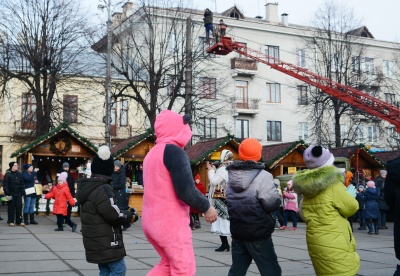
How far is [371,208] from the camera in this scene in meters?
16.0

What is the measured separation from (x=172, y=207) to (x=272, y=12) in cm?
4709

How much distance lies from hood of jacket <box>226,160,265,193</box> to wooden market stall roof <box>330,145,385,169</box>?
801 inches

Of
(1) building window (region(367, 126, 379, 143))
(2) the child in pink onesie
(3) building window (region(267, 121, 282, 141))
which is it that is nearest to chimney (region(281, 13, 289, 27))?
(3) building window (region(267, 121, 282, 141))

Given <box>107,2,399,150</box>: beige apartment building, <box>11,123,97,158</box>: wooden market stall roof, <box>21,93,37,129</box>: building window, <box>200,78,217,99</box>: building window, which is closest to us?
<box>11,123,97,158</box>: wooden market stall roof

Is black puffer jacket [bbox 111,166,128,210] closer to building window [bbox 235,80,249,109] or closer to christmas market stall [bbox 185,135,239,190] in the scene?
christmas market stall [bbox 185,135,239,190]

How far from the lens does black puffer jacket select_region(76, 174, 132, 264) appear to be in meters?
5.55

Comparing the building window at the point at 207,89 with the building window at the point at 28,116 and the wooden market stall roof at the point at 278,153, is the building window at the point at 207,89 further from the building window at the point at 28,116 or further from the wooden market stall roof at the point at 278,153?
the building window at the point at 28,116

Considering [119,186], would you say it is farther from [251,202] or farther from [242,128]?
[242,128]

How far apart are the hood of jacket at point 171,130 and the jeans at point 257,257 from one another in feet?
4.67

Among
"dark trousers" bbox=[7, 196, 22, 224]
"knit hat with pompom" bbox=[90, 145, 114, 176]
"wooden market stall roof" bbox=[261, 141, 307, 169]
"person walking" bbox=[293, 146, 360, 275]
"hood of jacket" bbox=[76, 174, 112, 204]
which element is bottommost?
"dark trousers" bbox=[7, 196, 22, 224]

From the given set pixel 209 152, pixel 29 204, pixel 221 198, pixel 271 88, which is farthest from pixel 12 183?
pixel 271 88

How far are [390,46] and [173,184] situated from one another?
50990mm

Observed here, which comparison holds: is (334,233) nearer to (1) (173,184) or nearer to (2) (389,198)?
(2) (389,198)

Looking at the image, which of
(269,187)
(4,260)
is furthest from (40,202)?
(269,187)
